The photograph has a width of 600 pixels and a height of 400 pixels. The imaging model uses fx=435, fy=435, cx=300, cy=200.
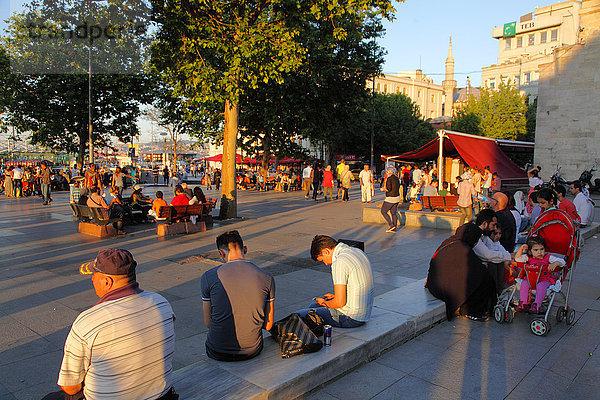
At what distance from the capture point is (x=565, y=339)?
16.2ft

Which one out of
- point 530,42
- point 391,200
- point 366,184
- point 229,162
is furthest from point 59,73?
point 530,42

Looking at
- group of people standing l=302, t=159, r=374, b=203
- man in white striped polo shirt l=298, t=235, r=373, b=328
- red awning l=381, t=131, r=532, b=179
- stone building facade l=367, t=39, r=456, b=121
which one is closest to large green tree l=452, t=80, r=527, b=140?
red awning l=381, t=131, r=532, b=179

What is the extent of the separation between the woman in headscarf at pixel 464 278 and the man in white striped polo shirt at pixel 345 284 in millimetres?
1423

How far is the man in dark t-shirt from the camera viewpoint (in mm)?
3426

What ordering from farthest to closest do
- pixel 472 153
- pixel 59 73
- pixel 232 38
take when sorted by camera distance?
1. pixel 59 73
2. pixel 472 153
3. pixel 232 38

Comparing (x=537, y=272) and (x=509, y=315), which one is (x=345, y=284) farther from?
(x=537, y=272)

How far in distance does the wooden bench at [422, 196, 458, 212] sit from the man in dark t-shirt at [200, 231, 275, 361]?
11.3 m

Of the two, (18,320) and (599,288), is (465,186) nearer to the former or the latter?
(599,288)

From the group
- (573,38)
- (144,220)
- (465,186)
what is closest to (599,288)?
(465,186)

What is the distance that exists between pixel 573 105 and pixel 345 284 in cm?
2996

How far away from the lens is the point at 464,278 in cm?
530

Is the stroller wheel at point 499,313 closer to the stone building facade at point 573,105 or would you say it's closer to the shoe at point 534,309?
the shoe at point 534,309

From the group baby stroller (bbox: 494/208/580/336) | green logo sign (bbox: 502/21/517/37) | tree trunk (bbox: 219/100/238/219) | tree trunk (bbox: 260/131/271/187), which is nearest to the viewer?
baby stroller (bbox: 494/208/580/336)

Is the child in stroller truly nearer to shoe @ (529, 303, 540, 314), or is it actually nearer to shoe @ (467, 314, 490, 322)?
shoe @ (529, 303, 540, 314)
